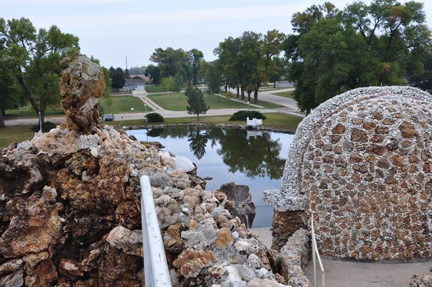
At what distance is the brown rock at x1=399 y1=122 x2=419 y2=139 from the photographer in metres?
7.25

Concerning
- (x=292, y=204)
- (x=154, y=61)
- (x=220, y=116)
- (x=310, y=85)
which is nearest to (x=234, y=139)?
(x=310, y=85)

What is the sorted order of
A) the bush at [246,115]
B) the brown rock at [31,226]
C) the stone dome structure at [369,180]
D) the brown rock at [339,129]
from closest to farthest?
the brown rock at [31,226]
the stone dome structure at [369,180]
the brown rock at [339,129]
the bush at [246,115]

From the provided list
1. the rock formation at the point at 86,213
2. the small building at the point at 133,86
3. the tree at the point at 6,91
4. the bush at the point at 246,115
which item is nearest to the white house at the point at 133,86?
the small building at the point at 133,86

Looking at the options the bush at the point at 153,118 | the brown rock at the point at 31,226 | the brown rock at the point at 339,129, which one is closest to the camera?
the brown rock at the point at 31,226

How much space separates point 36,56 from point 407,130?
35239 millimetres

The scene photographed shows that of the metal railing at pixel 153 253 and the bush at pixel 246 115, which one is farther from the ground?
the metal railing at pixel 153 253

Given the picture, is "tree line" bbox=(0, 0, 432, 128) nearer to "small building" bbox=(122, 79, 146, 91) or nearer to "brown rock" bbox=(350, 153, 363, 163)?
"brown rock" bbox=(350, 153, 363, 163)

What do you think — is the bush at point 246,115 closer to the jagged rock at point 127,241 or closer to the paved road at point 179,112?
the paved road at point 179,112

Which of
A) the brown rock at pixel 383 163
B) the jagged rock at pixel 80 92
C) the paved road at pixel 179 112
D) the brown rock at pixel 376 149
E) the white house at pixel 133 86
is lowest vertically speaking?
the paved road at pixel 179 112

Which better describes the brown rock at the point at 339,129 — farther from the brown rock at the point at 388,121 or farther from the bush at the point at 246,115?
the bush at the point at 246,115

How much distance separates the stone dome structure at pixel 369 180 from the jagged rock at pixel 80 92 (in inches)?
203

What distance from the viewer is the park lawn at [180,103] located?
54781mm

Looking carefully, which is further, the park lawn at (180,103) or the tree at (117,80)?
the tree at (117,80)

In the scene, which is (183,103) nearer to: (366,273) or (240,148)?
(240,148)
